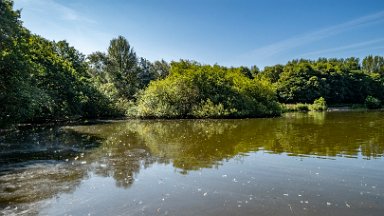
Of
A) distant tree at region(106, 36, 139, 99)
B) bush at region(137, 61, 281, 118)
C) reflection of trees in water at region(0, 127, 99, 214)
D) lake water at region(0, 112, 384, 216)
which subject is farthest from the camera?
distant tree at region(106, 36, 139, 99)

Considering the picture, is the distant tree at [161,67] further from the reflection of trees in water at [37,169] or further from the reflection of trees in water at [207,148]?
the reflection of trees in water at [37,169]

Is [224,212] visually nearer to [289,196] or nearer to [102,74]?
[289,196]

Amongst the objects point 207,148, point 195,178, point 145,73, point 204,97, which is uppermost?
point 145,73

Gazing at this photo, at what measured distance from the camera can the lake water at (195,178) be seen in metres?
9.22

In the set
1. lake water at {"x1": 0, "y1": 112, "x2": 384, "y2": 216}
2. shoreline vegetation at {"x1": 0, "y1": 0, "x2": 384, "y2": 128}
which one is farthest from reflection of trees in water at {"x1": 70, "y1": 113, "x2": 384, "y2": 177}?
shoreline vegetation at {"x1": 0, "y1": 0, "x2": 384, "y2": 128}

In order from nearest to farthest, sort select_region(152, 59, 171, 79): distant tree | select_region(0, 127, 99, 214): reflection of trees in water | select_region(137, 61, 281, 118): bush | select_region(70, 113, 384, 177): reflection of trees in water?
select_region(0, 127, 99, 214): reflection of trees in water
select_region(70, 113, 384, 177): reflection of trees in water
select_region(137, 61, 281, 118): bush
select_region(152, 59, 171, 79): distant tree

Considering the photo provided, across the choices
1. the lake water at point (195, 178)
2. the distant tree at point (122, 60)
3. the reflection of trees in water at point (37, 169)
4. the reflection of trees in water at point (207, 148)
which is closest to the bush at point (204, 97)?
the reflection of trees in water at point (207, 148)

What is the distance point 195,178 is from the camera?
12.4 m

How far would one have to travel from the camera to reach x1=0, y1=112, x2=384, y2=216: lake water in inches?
363

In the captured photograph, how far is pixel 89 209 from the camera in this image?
9.19 meters

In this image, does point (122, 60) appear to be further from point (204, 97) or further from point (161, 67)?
point (204, 97)

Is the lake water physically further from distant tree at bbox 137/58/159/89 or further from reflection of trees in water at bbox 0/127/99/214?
distant tree at bbox 137/58/159/89

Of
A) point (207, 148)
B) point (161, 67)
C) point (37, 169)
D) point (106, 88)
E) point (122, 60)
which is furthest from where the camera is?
point (161, 67)

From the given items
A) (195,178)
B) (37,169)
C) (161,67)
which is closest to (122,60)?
(161,67)
